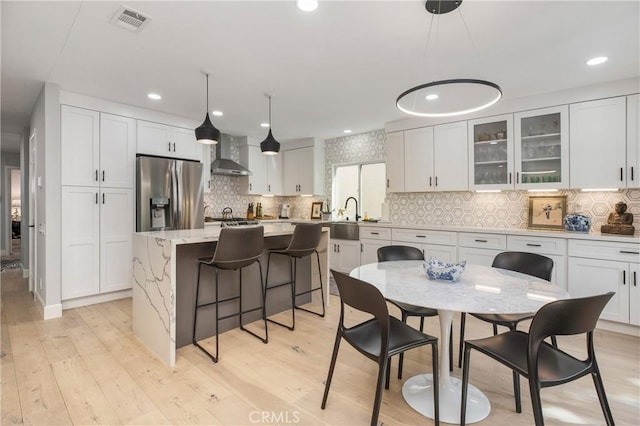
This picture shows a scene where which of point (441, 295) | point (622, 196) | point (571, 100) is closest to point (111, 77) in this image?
point (441, 295)

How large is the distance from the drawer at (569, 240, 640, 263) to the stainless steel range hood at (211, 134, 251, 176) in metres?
4.74

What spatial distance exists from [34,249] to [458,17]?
535cm

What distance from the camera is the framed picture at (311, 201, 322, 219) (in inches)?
236

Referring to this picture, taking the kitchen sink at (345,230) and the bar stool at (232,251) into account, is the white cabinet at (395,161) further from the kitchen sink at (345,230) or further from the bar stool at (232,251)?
the bar stool at (232,251)

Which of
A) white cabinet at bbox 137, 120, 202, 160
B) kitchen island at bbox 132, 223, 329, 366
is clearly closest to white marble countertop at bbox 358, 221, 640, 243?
kitchen island at bbox 132, 223, 329, 366

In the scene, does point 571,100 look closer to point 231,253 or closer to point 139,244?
point 231,253

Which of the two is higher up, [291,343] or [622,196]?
Answer: [622,196]

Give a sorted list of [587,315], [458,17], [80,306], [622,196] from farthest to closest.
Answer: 1. [80,306]
2. [622,196]
3. [458,17]
4. [587,315]

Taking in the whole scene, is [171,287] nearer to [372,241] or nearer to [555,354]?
[555,354]

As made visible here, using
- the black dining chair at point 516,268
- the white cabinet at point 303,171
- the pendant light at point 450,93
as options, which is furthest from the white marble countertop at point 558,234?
the white cabinet at point 303,171

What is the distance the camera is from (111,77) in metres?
3.09

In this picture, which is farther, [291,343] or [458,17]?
[291,343]

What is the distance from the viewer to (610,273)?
2.97 metres

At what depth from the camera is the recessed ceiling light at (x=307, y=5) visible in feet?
6.35
